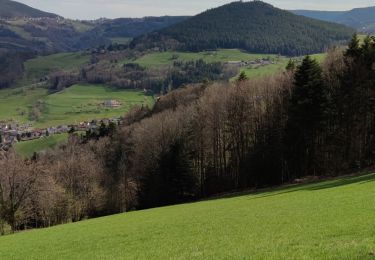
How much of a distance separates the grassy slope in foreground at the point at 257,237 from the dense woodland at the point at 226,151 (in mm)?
26057

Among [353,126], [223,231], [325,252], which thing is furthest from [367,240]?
[353,126]

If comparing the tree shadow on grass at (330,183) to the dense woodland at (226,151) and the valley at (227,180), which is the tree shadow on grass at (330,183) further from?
the dense woodland at (226,151)

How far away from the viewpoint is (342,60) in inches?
2611

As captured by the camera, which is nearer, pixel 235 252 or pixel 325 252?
pixel 325 252

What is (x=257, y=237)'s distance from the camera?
2242 cm

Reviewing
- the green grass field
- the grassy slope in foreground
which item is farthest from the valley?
the green grass field

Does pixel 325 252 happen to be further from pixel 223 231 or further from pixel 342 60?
pixel 342 60

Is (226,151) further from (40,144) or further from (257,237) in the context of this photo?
(40,144)

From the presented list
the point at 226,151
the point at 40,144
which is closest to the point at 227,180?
the point at 226,151

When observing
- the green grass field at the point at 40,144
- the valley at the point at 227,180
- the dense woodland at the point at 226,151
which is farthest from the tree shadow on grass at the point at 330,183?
the green grass field at the point at 40,144

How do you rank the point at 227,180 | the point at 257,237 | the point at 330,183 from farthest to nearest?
the point at 227,180 → the point at 330,183 → the point at 257,237


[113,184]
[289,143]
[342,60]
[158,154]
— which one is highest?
[342,60]

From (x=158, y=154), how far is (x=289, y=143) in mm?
26394

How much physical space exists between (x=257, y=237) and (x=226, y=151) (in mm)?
59085
